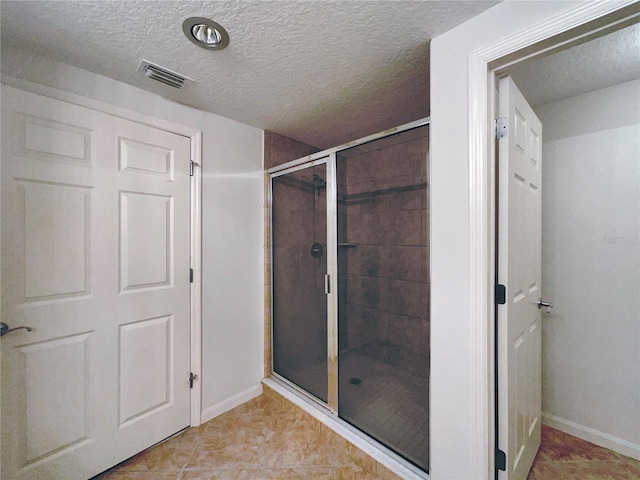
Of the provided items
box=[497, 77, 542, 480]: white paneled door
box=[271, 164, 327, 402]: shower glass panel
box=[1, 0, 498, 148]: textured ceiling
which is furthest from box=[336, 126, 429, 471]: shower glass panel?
box=[497, 77, 542, 480]: white paneled door

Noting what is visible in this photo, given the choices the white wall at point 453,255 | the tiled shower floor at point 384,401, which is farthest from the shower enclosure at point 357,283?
the white wall at point 453,255

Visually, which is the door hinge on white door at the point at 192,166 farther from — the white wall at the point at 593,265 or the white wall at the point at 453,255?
the white wall at the point at 593,265

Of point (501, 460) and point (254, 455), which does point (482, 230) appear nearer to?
point (501, 460)

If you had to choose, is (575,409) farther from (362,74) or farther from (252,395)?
(362,74)

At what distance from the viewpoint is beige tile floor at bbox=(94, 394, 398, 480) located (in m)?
1.39

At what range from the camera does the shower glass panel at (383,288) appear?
5.62ft

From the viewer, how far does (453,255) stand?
3.43 ft

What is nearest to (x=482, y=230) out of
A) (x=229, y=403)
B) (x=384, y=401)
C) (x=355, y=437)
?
(x=355, y=437)

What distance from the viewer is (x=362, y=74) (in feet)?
4.59

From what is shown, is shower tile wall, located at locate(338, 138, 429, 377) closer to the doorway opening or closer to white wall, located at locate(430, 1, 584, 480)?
white wall, located at locate(430, 1, 584, 480)

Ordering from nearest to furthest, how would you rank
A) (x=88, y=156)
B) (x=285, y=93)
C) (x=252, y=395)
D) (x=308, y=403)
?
(x=88, y=156) → (x=285, y=93) → (x=308, y=403) → (x=252, y=395)

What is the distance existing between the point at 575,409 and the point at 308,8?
2.69 meters

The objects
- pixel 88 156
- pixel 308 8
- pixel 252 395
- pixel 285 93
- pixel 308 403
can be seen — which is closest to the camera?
pixel 308 8

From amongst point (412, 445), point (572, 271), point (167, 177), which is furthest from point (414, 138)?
point (412, 445)
